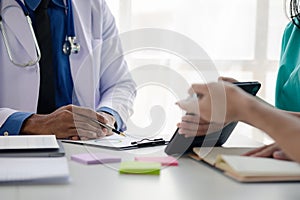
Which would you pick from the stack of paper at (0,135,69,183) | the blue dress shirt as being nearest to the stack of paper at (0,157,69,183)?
the stack of paper at (0,135,69,183)

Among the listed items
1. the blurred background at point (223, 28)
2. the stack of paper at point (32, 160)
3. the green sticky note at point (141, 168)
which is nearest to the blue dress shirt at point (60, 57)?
the stack of paper at point (32, 160)

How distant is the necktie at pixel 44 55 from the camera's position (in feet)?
5.34

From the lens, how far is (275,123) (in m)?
0.79

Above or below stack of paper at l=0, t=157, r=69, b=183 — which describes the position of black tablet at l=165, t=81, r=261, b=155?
below

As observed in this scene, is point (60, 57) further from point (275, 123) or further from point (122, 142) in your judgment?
point (275, 123)

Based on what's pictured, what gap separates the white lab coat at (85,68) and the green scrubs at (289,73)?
1.68ft

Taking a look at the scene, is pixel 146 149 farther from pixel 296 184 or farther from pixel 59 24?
pixel 59 24

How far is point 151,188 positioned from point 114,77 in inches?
39.0

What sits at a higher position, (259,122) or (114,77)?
(259,122)

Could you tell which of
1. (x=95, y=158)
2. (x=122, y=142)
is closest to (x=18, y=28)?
(x=122, y=142)

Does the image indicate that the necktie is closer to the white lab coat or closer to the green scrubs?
the white lab coat

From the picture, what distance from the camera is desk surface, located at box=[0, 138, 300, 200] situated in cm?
76

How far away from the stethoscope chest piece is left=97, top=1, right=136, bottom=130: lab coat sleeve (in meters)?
0.16

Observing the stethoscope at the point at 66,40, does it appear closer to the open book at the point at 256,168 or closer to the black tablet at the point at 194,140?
the black tablet at the point at 194,140
